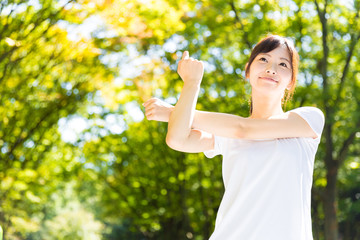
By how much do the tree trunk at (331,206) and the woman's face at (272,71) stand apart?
19.6ft

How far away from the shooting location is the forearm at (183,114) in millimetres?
1537

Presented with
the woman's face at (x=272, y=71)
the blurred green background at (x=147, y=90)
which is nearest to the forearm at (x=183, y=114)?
the woman's face at (x=272, y=71)

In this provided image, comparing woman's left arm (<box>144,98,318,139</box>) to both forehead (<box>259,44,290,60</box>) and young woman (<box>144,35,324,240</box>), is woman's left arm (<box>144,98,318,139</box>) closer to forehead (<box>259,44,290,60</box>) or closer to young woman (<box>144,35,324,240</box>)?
young woman (<box>144,35,324,240</box>)

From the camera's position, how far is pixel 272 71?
1.75m

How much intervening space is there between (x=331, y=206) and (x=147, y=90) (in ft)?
16.4

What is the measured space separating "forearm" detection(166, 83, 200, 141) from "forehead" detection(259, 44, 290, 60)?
1.28ft

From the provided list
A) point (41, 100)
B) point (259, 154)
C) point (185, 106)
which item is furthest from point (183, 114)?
point (41, 100)

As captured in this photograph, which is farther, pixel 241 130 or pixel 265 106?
pixel 265 106

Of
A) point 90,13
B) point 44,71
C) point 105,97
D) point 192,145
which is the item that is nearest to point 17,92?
point 44,71

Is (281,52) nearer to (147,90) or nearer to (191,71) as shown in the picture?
(191,71)

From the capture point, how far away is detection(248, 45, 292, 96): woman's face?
1750mm

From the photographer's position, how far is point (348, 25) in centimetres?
727

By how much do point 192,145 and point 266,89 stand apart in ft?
1.11

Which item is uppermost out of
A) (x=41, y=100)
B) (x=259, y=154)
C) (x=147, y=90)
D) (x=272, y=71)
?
(x=272, y=71)
